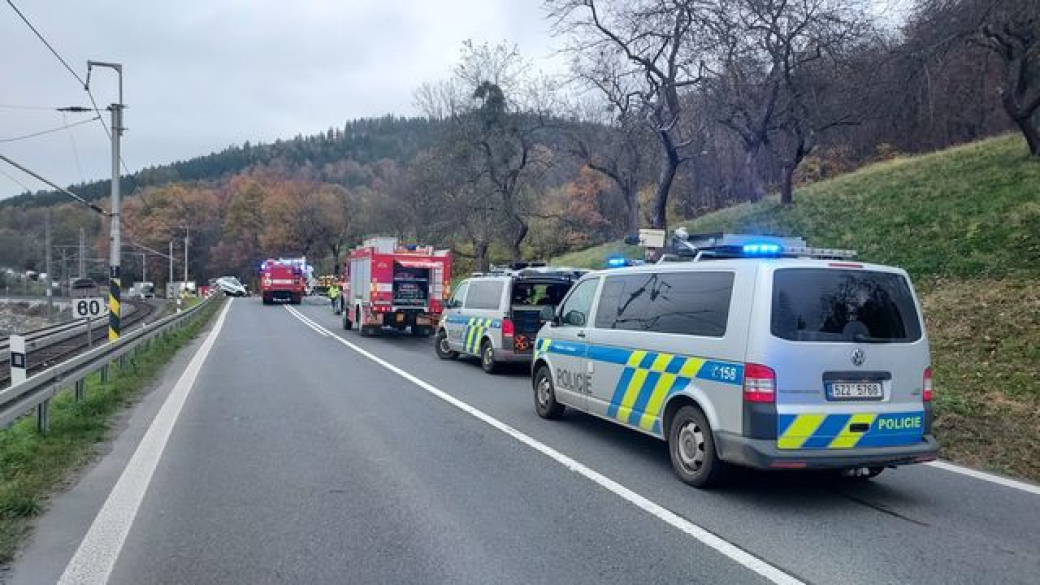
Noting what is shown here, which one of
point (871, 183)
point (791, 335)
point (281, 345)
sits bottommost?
point (281, 345)

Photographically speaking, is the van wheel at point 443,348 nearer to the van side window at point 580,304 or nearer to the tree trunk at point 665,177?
the tree trunk at point 665,177

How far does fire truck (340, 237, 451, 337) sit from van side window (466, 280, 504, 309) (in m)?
7.51

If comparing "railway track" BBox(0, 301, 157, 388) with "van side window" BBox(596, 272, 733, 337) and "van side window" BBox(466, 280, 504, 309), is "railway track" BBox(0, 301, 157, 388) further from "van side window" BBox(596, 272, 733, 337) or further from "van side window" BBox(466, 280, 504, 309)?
"van side window" BBox(596, 272, 733, 337)

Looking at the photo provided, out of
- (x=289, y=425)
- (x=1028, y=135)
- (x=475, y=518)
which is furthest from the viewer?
(x=1028, y=135)

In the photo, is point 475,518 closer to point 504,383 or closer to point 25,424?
point 25,424

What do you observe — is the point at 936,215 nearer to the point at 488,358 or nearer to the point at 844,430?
the point at 488,358

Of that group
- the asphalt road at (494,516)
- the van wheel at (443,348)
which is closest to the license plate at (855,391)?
the asphalt road at (494,516)

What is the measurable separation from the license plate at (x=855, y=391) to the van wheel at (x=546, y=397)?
3985 millimetres

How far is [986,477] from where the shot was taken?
23.2ft

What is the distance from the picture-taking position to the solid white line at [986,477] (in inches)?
264

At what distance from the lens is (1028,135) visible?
18688 millimetres

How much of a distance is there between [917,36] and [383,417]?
11.8 meters

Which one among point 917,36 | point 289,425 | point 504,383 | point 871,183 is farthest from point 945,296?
point 871,183

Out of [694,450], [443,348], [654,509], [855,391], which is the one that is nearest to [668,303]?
[694,450]
